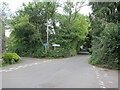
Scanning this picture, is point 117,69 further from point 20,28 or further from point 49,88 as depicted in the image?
point 20,28

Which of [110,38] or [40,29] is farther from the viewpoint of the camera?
[40,29]

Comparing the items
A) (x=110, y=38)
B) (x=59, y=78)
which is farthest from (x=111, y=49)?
(x=59, y=78)

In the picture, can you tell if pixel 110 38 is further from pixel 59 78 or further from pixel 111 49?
pixel 59 78

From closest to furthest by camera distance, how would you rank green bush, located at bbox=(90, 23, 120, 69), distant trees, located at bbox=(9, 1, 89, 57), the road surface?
the road surface → green bush, located at bbox=(90, 23, 120, 69) → distant trees, located at bbox=(9, 1, 89, 57)

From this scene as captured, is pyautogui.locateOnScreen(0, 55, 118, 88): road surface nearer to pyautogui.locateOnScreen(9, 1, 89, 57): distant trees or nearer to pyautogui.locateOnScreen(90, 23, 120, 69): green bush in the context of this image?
pyautogui.locateOnScreen(90, 23, 120, 69): green bush

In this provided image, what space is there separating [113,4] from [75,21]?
12693 millimetres

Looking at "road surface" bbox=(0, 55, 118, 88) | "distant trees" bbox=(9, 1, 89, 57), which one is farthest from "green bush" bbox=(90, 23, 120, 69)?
"distant trees" bbox=(9, 1, 89, 57)

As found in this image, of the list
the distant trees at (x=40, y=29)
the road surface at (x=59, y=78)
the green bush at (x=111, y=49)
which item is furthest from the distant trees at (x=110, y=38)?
the distant trees at (x=40, y=29)

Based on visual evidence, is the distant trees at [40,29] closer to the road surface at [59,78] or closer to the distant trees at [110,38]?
the distant trees at [110,38]

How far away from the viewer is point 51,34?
829 inches

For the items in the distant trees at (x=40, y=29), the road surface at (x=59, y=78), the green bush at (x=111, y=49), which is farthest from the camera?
the distant trees at (x=40, y=29)

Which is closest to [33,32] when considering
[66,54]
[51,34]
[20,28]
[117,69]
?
[20,28]

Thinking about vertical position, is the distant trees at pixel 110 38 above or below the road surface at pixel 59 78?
above

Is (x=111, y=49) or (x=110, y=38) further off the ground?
(x=110, y=38)
